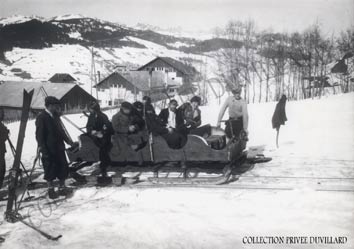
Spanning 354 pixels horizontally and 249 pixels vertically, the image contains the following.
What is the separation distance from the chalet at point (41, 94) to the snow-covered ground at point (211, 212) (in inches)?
116

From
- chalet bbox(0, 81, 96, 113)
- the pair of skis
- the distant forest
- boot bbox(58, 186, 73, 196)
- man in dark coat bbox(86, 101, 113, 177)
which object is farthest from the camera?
the distant forest

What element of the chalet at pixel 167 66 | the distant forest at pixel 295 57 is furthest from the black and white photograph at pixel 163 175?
the chalet at pixel 167 66

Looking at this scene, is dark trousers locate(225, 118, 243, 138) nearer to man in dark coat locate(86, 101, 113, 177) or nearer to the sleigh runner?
the sleigh runner

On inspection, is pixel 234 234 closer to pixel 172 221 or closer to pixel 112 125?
pixel 172 221

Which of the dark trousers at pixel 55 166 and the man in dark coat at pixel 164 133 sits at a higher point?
the man in dark coat at pixel 164 133

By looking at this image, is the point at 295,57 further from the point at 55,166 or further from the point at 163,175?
the point at 55,166

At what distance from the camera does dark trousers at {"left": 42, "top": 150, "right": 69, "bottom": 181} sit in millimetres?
5695

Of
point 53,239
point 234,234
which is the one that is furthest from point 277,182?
point 53,239

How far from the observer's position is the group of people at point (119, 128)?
5715 millimetres

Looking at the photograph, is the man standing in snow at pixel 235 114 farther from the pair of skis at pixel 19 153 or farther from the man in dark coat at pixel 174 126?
the pair of skis at pixel 19 153

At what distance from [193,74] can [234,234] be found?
115 feet

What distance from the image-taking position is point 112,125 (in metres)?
6.48

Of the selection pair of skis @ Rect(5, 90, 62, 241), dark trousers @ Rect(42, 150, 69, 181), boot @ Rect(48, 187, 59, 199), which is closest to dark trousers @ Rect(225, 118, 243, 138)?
dark trousers @ Rect(42, 150, 69, 181)

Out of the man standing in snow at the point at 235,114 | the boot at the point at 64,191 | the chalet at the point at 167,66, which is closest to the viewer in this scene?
the boot at the point at 64,191
